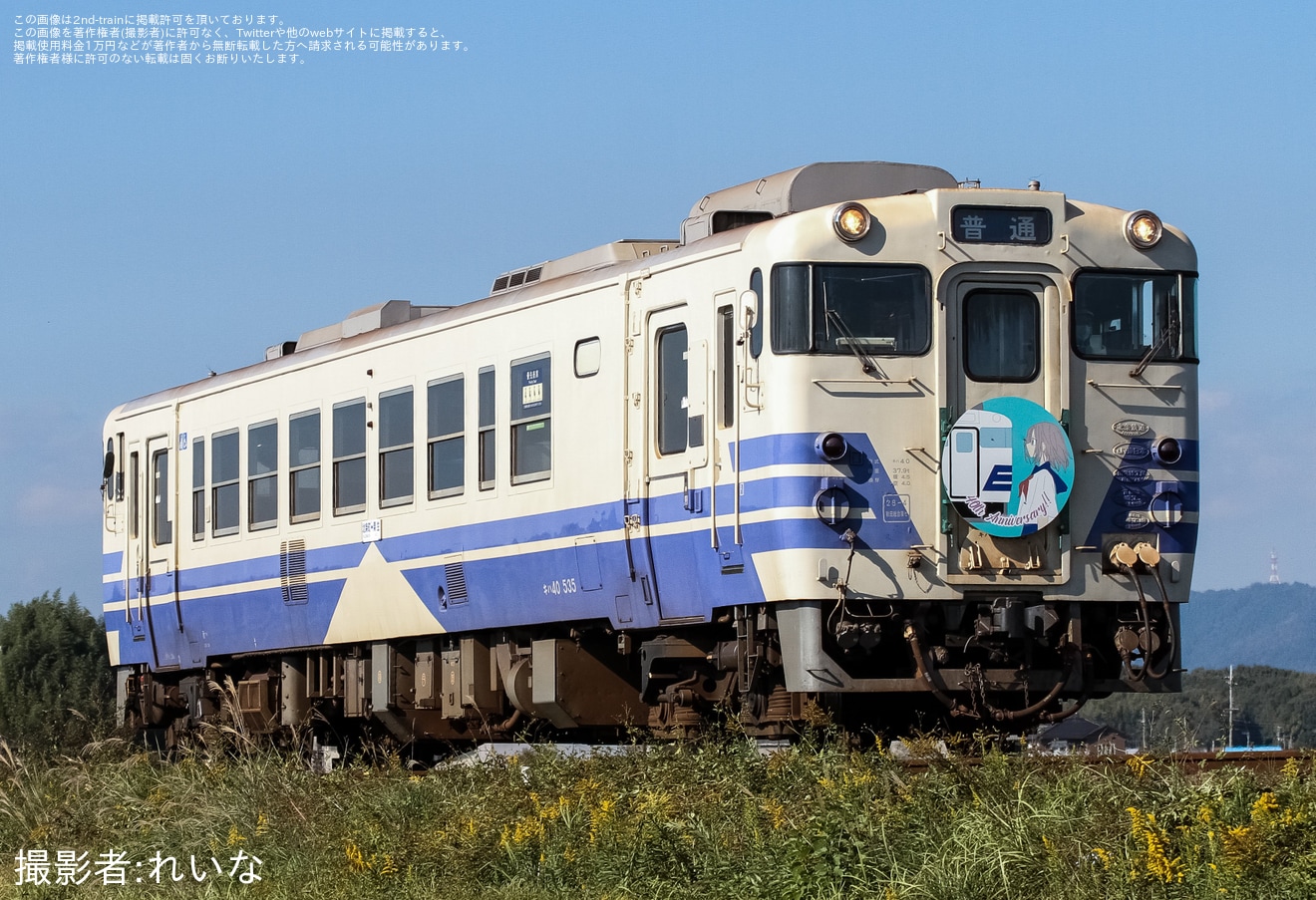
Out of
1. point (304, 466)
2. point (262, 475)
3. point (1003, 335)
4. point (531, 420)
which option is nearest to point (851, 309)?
point (1003, 335)

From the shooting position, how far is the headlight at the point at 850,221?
13.5m

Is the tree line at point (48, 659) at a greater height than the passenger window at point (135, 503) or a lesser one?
lesser

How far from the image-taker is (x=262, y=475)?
20.0m

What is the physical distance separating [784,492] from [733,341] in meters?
1.16

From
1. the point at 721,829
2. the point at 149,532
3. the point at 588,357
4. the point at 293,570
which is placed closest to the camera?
the point at 721,829

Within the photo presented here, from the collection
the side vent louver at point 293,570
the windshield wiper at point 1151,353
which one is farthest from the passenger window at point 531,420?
the windshield wiper at point 1151,353

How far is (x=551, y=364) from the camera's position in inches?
627

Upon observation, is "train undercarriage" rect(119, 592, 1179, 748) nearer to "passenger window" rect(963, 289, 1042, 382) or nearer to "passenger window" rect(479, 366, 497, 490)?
"passenger window" rect(479, 366, 497, 490)

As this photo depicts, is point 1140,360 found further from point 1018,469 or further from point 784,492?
point 784,492

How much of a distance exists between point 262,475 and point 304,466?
2.90 feet

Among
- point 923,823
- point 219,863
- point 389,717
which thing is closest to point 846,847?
point 923,823

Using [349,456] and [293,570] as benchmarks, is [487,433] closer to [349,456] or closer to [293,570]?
[349,456]

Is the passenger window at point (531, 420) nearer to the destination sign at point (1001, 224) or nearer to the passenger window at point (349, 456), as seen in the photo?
the passenger window at point (349, 456)

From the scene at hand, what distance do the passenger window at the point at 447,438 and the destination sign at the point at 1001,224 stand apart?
4.80 meters
